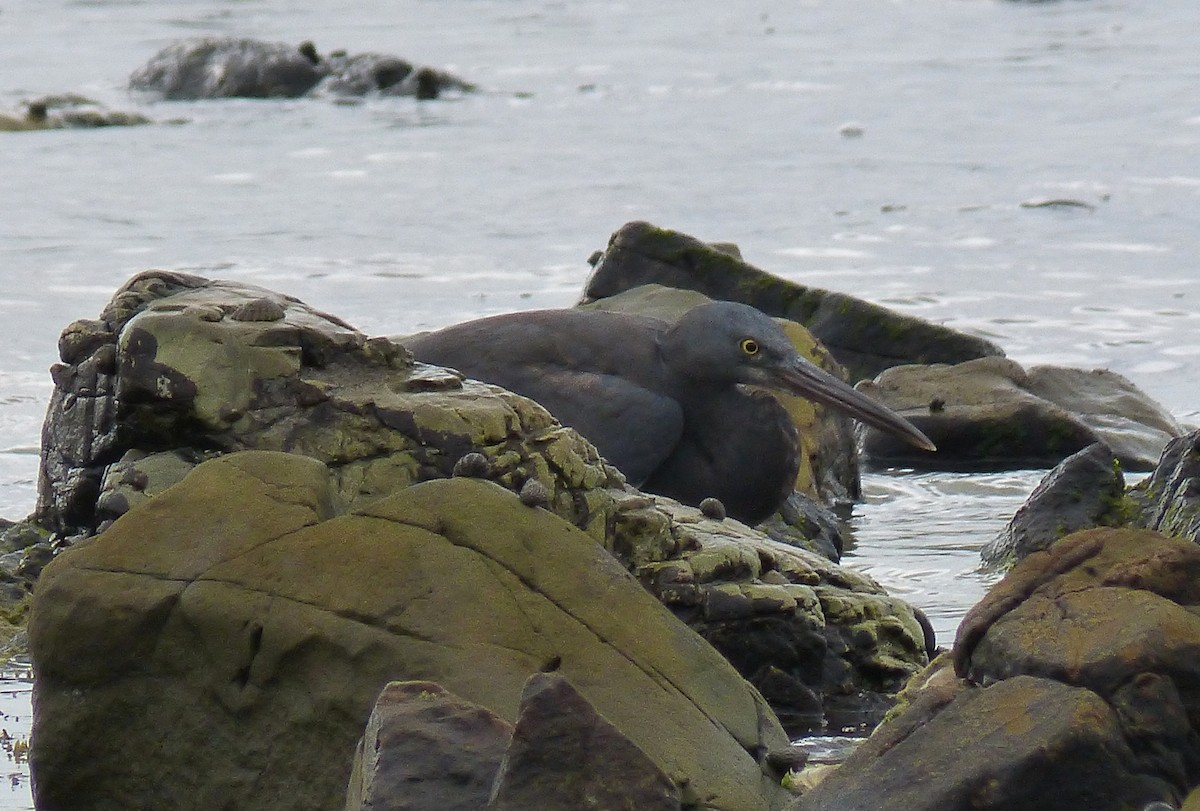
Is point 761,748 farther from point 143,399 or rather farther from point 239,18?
point 239,18

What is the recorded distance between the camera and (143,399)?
4797mm

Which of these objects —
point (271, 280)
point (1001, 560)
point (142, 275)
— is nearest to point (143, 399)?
point (142, 275)

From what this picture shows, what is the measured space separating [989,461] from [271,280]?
4701 mm

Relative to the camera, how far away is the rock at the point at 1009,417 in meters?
7.47

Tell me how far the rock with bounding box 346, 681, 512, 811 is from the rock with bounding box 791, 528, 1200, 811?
0.57 meters

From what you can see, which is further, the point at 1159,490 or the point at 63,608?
the point at 1159,490

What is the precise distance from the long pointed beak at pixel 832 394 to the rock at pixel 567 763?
2.96 m

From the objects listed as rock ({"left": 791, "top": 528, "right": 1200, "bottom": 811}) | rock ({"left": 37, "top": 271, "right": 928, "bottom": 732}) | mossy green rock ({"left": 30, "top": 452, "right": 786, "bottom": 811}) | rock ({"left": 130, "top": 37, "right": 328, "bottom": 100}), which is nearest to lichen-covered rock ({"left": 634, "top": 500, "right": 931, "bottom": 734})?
rock ({"left": 37, "top": 271, "right": 928, "bottom": 732})

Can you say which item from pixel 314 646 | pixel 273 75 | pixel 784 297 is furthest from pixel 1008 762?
pixel 273 75

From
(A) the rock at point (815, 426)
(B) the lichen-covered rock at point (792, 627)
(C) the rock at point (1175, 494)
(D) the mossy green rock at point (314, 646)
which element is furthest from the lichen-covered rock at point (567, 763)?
(A) the rock at point (815, 426)

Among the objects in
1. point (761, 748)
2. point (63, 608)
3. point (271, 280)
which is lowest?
point (271, 280)

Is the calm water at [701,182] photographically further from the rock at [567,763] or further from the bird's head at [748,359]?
the rock at [567,763]

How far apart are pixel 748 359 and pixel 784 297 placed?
2368mm

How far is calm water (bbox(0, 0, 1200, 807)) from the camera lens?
9695 millimetres
